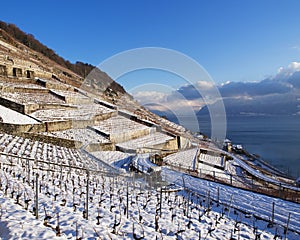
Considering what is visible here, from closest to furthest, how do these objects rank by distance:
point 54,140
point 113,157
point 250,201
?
point 250,201
point 54,140
point 113,157

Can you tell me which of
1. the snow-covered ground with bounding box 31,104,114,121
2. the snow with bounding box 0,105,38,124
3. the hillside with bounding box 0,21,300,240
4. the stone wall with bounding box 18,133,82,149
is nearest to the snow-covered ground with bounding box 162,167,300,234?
the hillside with bounding box 0,21,300,240

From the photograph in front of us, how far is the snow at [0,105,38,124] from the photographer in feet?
44.1

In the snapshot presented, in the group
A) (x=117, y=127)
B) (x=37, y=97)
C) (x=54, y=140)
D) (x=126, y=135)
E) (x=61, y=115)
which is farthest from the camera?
(x=37, y=97)

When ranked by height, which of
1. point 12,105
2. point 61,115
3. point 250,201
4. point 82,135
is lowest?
point 250,201

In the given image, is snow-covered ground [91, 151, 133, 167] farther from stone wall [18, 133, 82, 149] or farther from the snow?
the snow

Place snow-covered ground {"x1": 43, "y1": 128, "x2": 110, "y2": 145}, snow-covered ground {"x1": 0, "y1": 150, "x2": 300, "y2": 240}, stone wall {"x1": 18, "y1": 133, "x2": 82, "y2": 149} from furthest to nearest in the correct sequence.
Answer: snow-covered ground {"x1": 43, "y1": 128, "x2": 110, "y2": 145}
stone wall {"x1": 18, "y1": 133, "x2": 82, "y2": 149}
snow-covered ground {"x1": 0, "y1": 150, "x2": 300, "y2": 240}

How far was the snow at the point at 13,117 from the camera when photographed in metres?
13.5

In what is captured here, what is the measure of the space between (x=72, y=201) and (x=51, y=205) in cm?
63

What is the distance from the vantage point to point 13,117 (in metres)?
14.1

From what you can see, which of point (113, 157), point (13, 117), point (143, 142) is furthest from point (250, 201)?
point (13, 117)

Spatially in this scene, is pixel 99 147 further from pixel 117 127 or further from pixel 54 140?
pixel 117 127

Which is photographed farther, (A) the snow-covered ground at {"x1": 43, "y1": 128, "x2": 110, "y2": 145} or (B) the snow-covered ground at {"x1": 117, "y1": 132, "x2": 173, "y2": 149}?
(B) the snow-covered ground at {"x1": 117, "y1": 132, "x2": 173, "y2": 149}

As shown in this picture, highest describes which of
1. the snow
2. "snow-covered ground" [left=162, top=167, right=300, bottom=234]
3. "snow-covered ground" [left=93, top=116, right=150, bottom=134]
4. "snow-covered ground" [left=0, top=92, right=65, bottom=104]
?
"snow-covered ground" [left=0, top=92, right=65, bottom=104]

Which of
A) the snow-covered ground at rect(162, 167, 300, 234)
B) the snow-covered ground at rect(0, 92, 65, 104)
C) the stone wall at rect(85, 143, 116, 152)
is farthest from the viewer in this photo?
the snow-covered ground at rect(0, 92, 65, 104)
